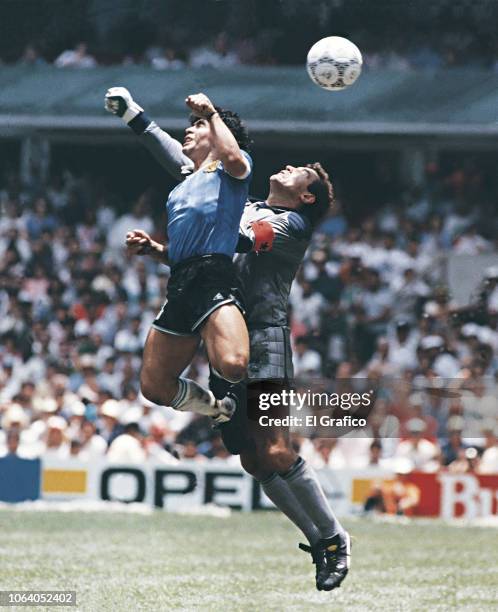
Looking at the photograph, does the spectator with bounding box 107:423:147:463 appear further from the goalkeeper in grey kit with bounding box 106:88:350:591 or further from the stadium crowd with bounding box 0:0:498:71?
the goalkeeper in grey kit with bounding box 106:88:350:591

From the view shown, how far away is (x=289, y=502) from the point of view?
295 inches

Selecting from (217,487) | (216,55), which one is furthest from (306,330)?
(216,55)

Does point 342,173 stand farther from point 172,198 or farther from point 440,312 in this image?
point 172,198

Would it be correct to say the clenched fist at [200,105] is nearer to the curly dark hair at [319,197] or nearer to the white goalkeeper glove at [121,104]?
the white goalkeeper glove at [121,104]

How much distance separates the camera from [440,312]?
54.3 feet

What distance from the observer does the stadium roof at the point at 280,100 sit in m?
19.0

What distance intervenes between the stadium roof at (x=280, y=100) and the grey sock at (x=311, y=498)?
1215 cm

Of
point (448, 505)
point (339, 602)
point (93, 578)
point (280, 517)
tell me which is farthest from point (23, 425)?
point (339, 602)

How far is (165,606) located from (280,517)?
6.19m

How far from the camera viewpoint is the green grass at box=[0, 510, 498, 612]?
315 inches

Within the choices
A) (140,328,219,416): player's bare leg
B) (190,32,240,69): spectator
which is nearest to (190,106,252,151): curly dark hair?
(140,328,219,416): player's bare leg

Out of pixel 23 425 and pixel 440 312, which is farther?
pixel 440 312

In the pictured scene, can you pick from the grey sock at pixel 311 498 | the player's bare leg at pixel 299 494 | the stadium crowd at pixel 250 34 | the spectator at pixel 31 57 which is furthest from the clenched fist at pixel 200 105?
the spectator at pixel 31 57

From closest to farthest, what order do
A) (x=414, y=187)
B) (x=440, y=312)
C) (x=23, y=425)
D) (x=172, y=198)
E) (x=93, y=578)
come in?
1. (x=172, y=198)
2. (x=93, y=578)
3. (x=23, y=425)
4. (x=440, y=312)
5. (x=414, y=187)
